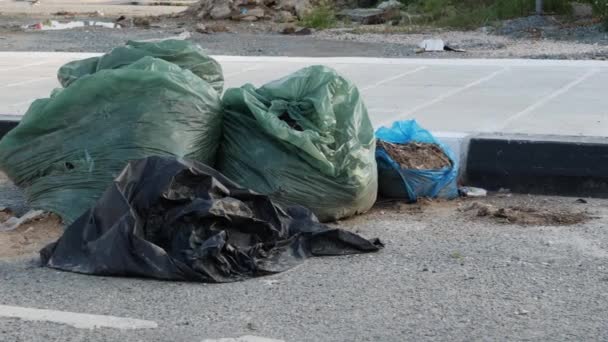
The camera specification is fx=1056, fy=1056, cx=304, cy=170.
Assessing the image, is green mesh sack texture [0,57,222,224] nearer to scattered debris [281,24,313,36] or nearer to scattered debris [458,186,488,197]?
scattered debris [458,186,488,197]

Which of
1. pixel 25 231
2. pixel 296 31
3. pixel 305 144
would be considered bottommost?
pixel 296 31

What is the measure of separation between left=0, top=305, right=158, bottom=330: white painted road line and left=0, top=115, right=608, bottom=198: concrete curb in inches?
118

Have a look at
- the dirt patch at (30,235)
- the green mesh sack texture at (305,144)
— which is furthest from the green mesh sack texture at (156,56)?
the dirt patch at (30,235)

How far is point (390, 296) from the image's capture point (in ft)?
14.5

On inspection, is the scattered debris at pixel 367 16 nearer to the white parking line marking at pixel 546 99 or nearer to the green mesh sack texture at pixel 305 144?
the white parking line marking at pixel 546 99

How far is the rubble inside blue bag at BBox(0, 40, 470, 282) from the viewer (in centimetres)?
482

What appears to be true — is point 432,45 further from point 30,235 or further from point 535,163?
point 30,235

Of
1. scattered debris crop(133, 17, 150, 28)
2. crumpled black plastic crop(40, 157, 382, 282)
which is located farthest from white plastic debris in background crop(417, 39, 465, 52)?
crumpled black plastic crop(40, 157, 382, 282)

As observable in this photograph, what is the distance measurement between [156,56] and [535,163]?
7.81 ft

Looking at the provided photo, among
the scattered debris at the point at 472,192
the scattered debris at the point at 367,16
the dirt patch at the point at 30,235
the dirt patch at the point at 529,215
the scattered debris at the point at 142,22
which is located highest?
the dirt patch at the point at 30,235

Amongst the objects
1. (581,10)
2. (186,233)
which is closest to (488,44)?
(581,10)

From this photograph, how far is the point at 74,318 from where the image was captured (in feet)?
13.7

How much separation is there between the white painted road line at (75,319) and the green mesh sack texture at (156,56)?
2.38 m

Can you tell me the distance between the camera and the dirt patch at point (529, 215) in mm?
5668
